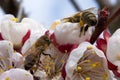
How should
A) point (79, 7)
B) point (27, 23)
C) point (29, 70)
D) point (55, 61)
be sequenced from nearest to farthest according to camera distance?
point (29, 70)
point (55, 61)
point (27, 23)
point (79, 7)

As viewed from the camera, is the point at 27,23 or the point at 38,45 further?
the point at 27,23

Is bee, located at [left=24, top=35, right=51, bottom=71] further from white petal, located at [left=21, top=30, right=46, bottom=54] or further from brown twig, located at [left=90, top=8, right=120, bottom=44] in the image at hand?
brown twig, located at [left=90, top=8, right=120, bottom=44]

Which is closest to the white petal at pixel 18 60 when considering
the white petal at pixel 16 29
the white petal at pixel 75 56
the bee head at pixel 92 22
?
the white petal at pixel 16 29

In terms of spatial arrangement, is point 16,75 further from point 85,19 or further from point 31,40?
point 85,19

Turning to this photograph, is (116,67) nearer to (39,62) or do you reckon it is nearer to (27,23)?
(39,62)

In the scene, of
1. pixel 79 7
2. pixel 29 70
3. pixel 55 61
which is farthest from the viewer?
pixel 79 7

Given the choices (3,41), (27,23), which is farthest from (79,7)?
(3,41)

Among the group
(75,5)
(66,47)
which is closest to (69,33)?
(66,47)
